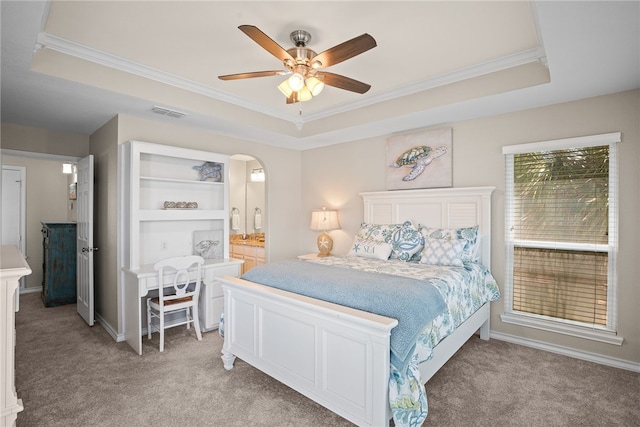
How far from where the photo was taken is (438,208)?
3.69 m

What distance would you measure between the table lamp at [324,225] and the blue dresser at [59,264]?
11.3 feet

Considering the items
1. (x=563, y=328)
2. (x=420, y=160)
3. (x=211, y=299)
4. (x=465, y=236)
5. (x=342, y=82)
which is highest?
(x=342, y=82)

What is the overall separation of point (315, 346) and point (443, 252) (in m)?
1.67

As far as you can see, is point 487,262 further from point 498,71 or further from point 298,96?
point 298,96

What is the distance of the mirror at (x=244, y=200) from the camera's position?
604cm

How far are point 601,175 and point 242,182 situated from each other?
5190 millimetres

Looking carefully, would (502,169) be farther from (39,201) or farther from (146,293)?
(39,201)

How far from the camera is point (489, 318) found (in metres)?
3.38

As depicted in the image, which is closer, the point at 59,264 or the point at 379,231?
the point at 379,231

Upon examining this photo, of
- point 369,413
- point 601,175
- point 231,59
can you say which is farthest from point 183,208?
point 601,175

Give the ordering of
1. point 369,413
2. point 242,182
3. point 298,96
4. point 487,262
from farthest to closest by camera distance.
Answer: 1. point 242,182
2. point 487,262
3. point 298,96
4. point 369,413

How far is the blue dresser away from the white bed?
3.32m

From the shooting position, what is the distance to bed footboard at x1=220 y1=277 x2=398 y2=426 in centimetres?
179

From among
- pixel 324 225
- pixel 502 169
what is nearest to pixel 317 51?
pixel 502 169
